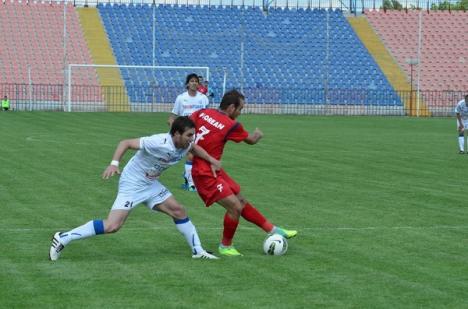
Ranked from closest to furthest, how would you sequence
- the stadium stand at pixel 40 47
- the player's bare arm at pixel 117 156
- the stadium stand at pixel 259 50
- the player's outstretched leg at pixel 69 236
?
1. the player's bare arm at pixel 117 156
2. the player's outstretched leg at pixel 69 236
3. the stadium stand at pixel 40 47
4. the stadium stand at pixel 259 50

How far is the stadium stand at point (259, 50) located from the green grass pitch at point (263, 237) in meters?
33.2

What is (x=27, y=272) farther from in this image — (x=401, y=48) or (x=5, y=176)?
(x=401, y=48)

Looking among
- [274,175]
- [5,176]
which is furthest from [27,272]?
[274,175]

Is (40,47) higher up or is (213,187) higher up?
(40,47)

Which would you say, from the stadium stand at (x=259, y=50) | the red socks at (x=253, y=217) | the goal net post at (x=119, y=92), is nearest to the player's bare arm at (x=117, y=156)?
the red socks at (x=253, y=217)

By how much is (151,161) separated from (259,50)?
56.6m

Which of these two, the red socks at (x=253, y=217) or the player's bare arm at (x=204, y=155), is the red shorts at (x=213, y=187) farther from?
the red socks at (x=253, y=217)

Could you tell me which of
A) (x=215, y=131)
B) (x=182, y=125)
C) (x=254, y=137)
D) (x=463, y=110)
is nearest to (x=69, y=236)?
(x=182, y=125)

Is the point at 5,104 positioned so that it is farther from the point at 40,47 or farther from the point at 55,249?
the point at 55,249

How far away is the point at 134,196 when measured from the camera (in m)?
11.1

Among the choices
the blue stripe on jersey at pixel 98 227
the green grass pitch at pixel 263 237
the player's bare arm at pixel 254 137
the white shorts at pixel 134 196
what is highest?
the player's bare arm at pixel 254 137

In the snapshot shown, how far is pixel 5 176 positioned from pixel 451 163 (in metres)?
11.4

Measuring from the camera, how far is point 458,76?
6806 centimetres

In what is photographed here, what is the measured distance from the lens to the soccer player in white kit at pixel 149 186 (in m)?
10.8
